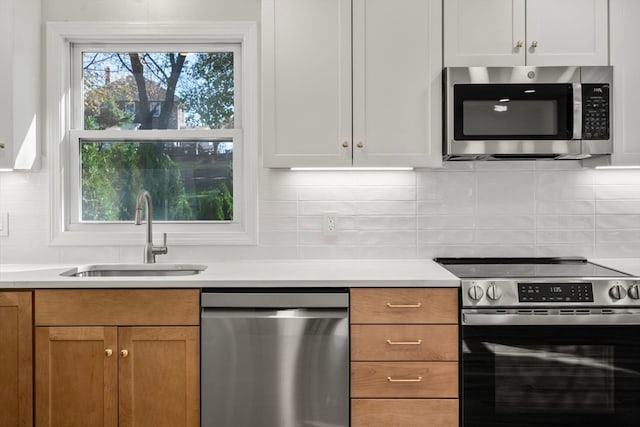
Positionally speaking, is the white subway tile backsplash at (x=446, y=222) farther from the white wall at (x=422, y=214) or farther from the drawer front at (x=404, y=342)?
the drawer front at (x=404, y=342)

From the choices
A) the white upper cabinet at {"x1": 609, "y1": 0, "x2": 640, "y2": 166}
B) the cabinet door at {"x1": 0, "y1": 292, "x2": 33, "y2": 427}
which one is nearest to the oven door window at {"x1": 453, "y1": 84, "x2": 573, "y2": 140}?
the white upper cabinet at {"x1": 609, "y1": 0, "x2": 640, "y2": 166}

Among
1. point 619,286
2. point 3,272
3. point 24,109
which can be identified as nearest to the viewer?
point 619,286

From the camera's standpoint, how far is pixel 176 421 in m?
2.06

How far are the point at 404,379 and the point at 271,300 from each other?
62 centimetres

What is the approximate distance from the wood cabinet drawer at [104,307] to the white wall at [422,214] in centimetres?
61

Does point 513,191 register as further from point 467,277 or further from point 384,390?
point 384,390

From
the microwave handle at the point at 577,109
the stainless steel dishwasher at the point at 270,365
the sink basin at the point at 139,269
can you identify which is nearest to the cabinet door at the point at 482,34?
the microwave handle at the point at 577,109

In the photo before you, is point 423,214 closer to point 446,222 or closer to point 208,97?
point 446,222

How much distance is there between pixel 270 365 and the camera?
2.05m

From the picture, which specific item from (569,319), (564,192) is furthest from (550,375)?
(564,192)

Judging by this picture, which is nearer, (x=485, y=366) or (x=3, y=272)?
(x=485, y=366)

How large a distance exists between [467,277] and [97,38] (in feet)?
7.06

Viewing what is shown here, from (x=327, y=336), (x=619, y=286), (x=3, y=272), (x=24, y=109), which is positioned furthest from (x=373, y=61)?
(x=3, y=272)

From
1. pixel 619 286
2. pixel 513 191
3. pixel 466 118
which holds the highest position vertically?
pixel 466 118
